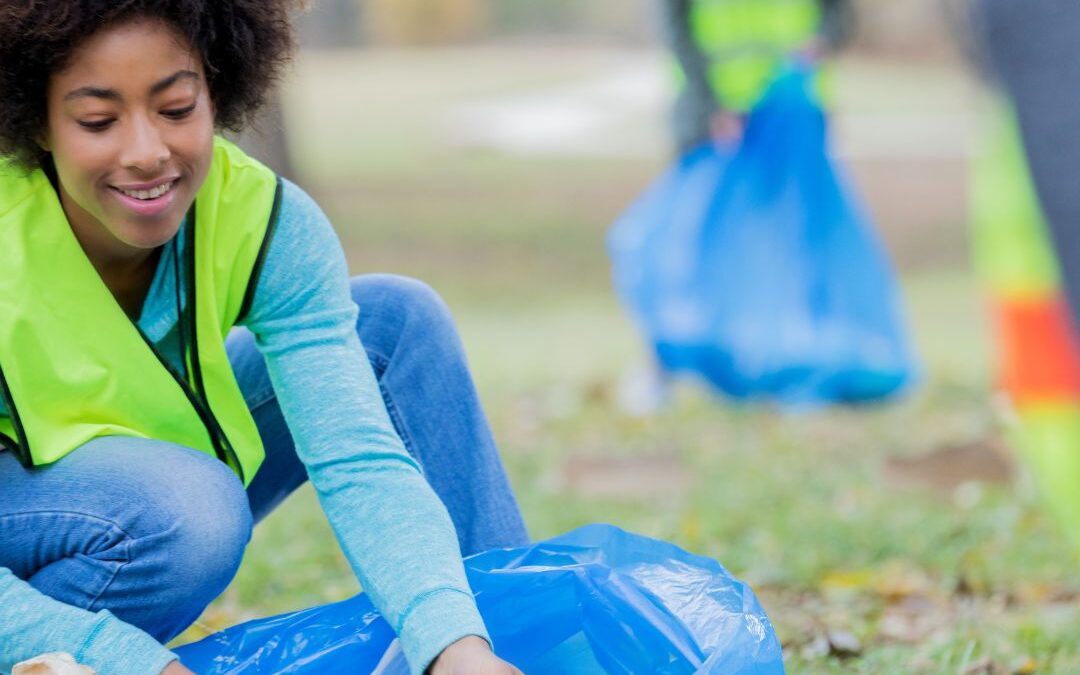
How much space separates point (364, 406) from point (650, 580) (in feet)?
1.34

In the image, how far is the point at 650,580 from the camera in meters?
1.91

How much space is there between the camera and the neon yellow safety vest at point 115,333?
1800 millimetres

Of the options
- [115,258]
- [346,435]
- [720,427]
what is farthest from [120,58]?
[720,427]

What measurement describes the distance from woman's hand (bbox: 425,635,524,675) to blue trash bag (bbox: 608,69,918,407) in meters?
3.53

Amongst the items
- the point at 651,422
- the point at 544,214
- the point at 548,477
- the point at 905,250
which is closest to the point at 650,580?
the point at 548,477

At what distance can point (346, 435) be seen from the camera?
1.89m

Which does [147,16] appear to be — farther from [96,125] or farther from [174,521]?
[174,521]

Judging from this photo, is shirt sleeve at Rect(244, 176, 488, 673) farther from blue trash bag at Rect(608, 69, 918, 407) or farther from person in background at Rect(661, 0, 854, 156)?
person in background at Rect(661, 0, 854, 156)

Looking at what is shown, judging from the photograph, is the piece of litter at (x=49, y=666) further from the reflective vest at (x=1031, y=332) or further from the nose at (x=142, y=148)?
the reflective vest at (x=1031, y=332)

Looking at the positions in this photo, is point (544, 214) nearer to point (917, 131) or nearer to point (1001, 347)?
point (917, 131)

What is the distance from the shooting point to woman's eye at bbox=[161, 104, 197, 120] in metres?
1.79

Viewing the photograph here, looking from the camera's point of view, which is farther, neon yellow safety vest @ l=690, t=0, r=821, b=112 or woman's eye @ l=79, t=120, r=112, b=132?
neon yellow safety vest @ l=690, t=0, r=821, b=112

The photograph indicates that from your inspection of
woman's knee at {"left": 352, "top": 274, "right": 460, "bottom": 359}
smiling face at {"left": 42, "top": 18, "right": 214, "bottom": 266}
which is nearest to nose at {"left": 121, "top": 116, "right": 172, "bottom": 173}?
smiling face at {"left": 42, "top": 18, "right": 214, "bottom": 266}

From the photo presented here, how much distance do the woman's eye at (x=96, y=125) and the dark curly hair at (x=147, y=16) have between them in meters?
0.07
